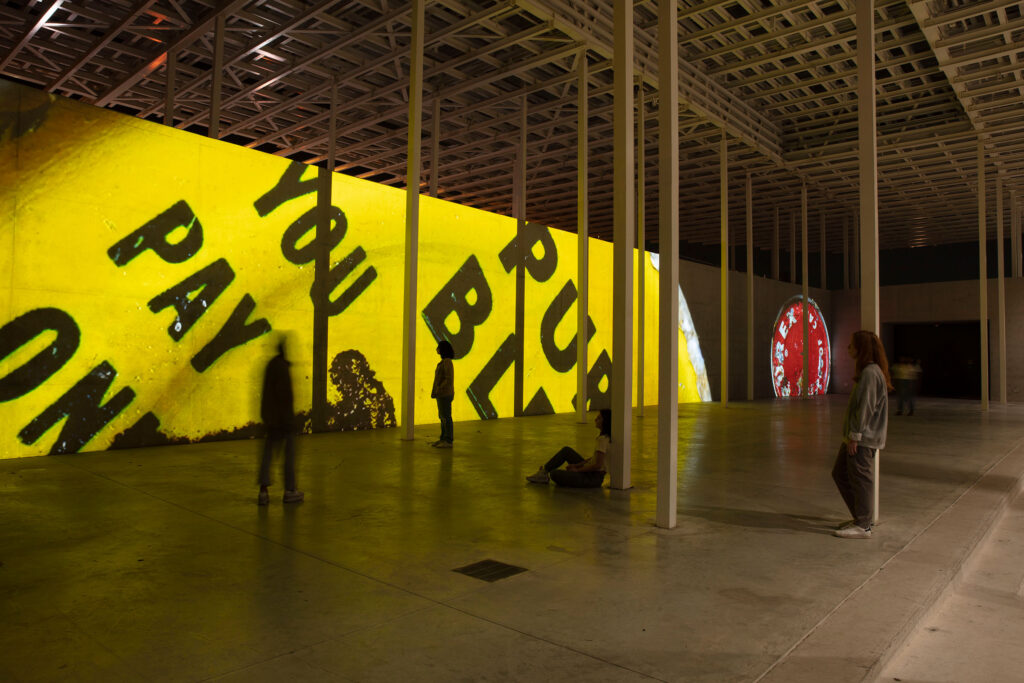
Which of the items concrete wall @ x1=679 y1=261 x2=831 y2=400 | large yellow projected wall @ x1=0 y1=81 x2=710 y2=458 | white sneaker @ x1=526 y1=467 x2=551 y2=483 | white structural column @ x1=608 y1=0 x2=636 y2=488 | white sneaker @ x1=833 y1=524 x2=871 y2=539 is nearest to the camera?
white sneaker @ x1=833 y1=524 x2=871 y2=539

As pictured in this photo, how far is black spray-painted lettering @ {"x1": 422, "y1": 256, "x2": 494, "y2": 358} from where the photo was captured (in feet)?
40.3

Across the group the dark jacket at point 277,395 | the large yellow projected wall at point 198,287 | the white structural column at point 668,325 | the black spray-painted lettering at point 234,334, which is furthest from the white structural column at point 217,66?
the white structural column at point 668,325

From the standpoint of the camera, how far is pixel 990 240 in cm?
3169

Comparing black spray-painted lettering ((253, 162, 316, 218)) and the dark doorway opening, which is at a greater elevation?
black spray-painted lettering ((253, 162, 316, 218))

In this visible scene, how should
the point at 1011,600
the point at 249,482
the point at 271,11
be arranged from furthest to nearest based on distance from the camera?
the point at 271,11, the point at 249,482, the point at 1011,600

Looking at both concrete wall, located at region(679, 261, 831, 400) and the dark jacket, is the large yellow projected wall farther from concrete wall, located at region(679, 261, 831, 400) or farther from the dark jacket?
concrete wall, located at region(679, 261, 831, 400)

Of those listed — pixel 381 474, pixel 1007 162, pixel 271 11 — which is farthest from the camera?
pixel 1007 162

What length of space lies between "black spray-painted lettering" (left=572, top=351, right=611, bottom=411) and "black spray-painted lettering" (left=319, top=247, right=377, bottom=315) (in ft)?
22.0

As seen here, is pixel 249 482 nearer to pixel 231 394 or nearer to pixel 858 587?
pixel 231 394

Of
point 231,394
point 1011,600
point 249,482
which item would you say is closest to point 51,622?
point 249,482

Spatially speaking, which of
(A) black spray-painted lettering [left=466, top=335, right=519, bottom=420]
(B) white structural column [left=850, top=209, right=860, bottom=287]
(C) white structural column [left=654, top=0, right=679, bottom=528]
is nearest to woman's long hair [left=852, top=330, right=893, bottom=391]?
(C) white structural column [left=654, top=0, right=679, bottom=528]

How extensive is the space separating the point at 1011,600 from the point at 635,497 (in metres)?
2.77

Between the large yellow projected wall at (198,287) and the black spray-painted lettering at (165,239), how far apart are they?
0.07 feet

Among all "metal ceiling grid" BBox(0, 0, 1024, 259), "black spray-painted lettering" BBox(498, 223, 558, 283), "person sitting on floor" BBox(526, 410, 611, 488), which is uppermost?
"metal ceiling grid" BBox(0, 0, 1024, 259)
